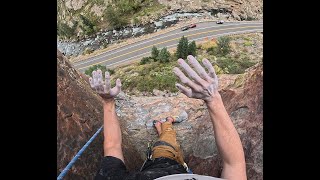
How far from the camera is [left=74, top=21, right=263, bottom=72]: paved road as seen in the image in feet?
7.66

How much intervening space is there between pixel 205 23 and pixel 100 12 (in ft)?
2.52

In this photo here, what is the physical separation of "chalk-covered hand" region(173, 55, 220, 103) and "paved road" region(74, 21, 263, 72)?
1.11 m

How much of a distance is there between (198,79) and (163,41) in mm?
1190

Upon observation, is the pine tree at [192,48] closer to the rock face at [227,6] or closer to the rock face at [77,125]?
the rock face at [227,6]

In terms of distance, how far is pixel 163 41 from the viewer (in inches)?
92.4

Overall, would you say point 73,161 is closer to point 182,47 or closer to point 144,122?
point 144,122

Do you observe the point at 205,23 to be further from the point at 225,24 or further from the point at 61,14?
the point at 61,14

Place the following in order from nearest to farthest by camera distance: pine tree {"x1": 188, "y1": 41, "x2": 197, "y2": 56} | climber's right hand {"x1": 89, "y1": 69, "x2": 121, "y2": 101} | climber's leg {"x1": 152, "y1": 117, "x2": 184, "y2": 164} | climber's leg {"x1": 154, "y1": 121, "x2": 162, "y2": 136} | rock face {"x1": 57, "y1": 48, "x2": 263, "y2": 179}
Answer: climber's right hand {"x1": 89, "y1": 69, "x2": 121, "y2": 101} → climber's leg {"x1": 152, "y1": 117, "x2": 184, "y2": 164} → rock face {"x1": 57, "y1": 48, "x2": 263, "y2": 179} → climber's leg {"x1": 154, "y1": 121, "x2": 162, "y2": 136} → pine tree {"x1": 188, "y1": 41, "x2": 197, "y2": 56}

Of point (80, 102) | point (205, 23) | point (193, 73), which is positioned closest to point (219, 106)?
point (193, 73)

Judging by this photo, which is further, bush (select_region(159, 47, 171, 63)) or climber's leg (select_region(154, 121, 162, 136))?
bush (select_region(159, 47, 171, 63))

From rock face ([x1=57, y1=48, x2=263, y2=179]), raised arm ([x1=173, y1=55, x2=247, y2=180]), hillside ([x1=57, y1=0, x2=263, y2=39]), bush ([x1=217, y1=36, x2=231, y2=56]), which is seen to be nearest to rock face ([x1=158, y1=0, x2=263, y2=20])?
hillside ([x1=57, y1=0, x2=263, y2=39])

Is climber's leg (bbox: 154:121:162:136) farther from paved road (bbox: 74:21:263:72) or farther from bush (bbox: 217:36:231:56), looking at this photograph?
bush (bbox: 217:36:231:56)

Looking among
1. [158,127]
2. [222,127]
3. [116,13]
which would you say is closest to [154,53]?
[116,13]

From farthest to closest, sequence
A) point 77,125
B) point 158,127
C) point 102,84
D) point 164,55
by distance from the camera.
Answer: point 164,55
point 158,127
point 77,125
point 102,84
